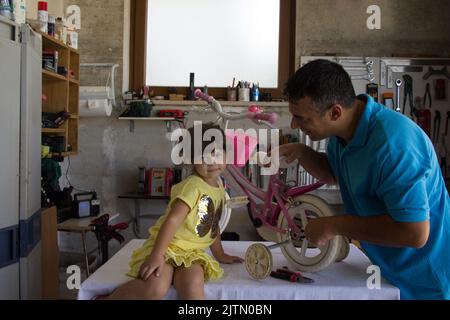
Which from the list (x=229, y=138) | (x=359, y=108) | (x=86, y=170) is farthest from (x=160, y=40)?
(x=359, y=108)

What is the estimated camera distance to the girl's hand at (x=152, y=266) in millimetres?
1393

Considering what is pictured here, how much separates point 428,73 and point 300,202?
2.66 m

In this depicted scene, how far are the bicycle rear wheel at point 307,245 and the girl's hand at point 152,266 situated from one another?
572 millimetres

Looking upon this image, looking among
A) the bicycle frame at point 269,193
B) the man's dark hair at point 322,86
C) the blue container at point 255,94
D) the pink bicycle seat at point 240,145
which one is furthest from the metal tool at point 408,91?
the man's dark hair at point 322,86

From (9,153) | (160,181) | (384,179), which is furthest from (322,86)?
(160,181)

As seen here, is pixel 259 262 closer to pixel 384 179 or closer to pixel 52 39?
pixel 384 179

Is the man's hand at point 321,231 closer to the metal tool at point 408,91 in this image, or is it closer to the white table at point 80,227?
the white table at point 80,227

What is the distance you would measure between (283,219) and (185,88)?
8.33 ft

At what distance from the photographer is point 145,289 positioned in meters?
1.38

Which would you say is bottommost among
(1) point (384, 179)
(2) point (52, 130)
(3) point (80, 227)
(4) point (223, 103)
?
(3) point (80, 227)

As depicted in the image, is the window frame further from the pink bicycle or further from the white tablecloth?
the white tablecloth

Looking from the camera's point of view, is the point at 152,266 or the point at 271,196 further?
the point at 271,196

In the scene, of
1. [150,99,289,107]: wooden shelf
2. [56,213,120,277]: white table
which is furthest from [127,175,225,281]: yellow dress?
[150,99,289,107]: wooden shelf
